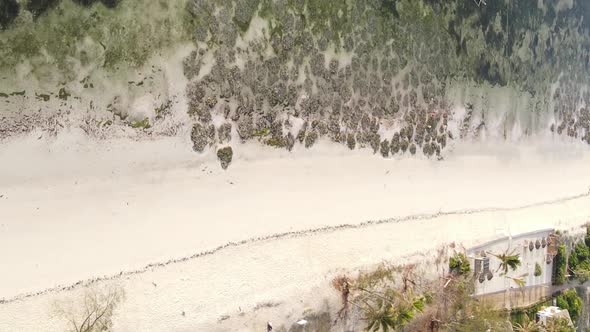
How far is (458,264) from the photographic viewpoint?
21.5 meters

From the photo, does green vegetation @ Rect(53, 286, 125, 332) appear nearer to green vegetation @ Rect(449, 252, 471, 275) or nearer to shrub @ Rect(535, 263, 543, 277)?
green vegetation @ Rect(449, 252, 471, 275)

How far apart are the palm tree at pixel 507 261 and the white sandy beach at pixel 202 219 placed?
35.0 inches

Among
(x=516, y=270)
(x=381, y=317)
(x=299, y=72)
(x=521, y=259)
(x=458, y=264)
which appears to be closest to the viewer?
(x=299, y=72)

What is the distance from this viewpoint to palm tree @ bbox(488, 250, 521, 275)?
21734 millimetres

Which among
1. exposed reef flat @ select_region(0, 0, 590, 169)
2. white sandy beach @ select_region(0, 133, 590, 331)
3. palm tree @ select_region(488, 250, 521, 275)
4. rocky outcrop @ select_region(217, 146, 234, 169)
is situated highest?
exposed reef flat @ select_region(0, 0, 590, 169)

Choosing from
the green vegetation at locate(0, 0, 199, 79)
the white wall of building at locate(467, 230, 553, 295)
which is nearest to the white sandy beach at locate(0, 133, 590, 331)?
the white wall of building at locate(467, 230, 553, 295)

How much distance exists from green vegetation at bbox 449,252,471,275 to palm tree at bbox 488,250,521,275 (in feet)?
4.32

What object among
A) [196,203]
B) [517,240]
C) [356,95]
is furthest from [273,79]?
[517,240]

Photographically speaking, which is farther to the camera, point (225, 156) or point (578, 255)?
point (578, 255)

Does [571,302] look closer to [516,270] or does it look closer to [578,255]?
[578,255]

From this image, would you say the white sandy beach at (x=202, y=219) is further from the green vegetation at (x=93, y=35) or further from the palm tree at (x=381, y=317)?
the green vegetation at (x=93, y=35)

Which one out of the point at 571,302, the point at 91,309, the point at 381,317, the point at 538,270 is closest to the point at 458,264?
the point at 381,317

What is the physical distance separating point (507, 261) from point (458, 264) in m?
1.80

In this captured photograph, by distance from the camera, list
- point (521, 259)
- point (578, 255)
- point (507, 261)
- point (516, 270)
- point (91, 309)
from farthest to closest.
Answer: point (578, 255)
point (521, 259)
point (516, 270)
point (507, 261)
point (91, 309)
